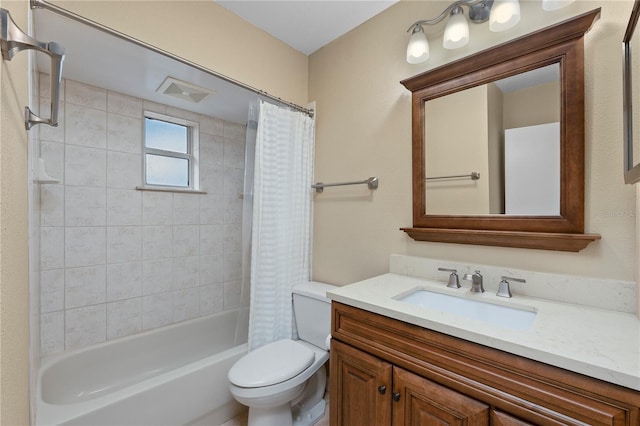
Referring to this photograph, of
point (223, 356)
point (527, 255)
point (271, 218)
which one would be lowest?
point (223, 356)

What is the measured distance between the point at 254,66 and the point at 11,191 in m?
1.52

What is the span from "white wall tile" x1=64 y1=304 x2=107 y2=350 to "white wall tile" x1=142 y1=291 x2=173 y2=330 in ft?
0.81

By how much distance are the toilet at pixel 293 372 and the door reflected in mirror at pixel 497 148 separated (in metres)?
0.99

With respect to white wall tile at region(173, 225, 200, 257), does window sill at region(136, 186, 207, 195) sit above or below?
above

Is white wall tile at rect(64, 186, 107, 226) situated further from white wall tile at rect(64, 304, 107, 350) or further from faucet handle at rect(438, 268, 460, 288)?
faucet handle at rect(438, 268, 460, 288)

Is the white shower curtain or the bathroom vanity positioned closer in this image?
the bathroom vanity

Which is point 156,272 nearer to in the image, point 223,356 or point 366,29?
point 223,356

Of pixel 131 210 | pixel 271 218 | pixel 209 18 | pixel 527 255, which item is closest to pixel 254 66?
pixel 209 18

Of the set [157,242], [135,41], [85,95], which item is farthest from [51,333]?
[135,41]

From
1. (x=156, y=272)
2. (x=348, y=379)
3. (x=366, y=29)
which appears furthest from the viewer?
(x=156, y=272)

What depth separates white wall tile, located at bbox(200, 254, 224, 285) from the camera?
8.09 ft

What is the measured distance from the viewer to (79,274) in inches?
73.4

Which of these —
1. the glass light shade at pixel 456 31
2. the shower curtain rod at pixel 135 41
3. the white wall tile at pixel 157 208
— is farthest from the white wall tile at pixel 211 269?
the glass light shade at pixel 456 31

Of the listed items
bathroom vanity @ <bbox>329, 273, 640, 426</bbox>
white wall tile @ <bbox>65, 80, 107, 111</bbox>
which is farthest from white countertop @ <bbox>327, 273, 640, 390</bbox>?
white wall tile @ <bbox>65, 80, 107, 111</bbox>
